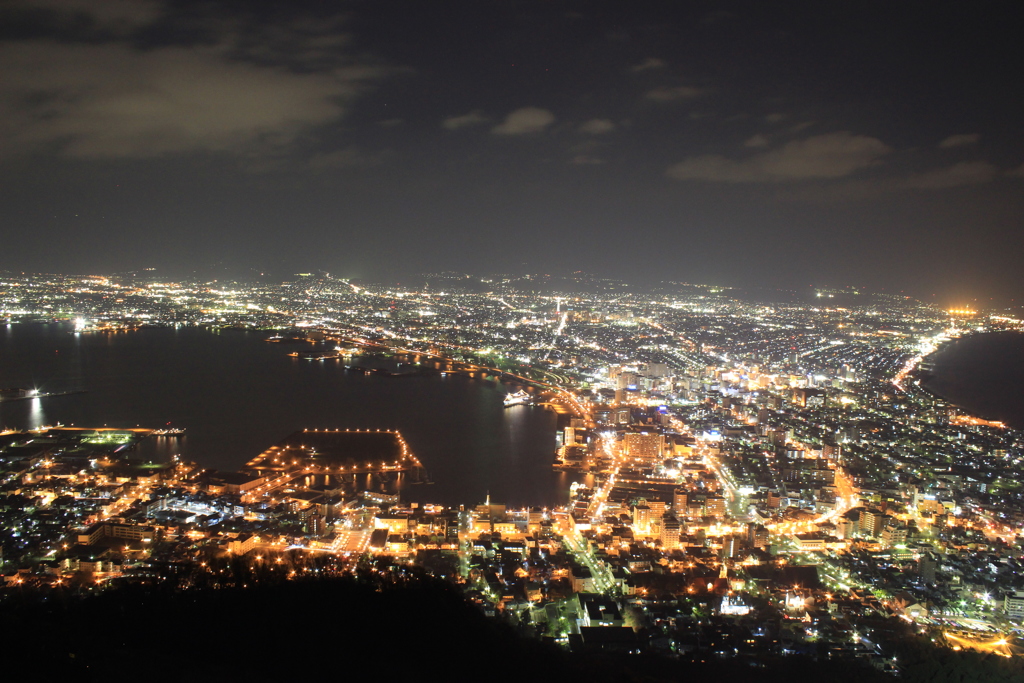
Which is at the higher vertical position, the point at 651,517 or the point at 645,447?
the point at 645,447

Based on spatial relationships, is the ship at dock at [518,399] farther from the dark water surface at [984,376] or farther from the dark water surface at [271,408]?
the dark water surface at [984,376]

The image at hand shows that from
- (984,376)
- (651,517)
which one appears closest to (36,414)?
(651,517)

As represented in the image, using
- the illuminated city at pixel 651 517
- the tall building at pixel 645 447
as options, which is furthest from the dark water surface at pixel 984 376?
the tall building at pixel 645 447

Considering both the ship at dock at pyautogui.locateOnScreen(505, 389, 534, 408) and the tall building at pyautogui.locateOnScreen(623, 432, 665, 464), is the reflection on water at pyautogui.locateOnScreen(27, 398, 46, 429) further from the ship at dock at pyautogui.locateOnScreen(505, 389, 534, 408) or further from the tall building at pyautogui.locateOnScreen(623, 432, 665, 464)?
the tall building at pyautogui.locateOnScreen(623, 432, 665, 464)

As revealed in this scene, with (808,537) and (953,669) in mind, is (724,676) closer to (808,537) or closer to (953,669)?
(953,669)

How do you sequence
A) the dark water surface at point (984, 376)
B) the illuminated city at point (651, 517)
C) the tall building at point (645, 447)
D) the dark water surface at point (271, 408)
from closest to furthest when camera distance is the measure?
the illuminated city at point (651, 517)
the dark water surface at point (271, 408)
the tall building at point (645, 447)
the dark water surface at point (984, 376)

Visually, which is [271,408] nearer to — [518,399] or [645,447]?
[518,399]

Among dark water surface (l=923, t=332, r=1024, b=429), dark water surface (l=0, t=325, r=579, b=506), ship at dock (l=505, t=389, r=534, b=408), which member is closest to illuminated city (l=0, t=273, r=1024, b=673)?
ship at dock (l=505, t=389, r=534, b=408)
